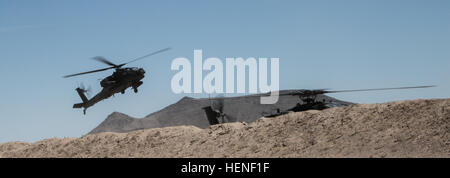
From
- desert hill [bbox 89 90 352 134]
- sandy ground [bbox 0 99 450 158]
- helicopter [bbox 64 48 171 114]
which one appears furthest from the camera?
desert hill [bbox 89 90 352 134]

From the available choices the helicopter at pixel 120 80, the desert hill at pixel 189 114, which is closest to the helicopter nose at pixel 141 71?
the helicopter at pixel 120 80

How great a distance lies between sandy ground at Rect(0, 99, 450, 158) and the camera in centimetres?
2406

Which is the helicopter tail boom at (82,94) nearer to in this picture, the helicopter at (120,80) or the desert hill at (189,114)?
the helicopter at (120,80)

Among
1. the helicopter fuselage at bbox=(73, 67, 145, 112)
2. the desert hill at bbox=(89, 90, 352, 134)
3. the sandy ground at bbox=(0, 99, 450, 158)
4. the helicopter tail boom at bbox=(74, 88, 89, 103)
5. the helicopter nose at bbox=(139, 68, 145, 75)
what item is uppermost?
the helicopter nose at bbox=(139, 68, 145, 75)

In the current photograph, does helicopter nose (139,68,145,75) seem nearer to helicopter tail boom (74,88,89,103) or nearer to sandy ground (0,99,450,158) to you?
sandy ground (0,99,450,158)

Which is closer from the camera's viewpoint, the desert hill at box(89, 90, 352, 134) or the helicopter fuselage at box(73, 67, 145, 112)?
the helicopter fuselage at box(73, 67, 145, 112)

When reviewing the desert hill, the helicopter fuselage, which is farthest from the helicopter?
the desert hill

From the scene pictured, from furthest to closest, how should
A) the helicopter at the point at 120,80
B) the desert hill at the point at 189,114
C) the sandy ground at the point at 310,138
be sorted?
the desert hill at the point at 189,114, the helicopter at the point at 120,80, the sandy ground at the point at 310,138

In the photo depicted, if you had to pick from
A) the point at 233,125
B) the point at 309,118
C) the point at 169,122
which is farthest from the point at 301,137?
the point at 169,122

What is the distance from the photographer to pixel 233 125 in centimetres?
3219

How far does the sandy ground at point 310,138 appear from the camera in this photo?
78.9 ft
